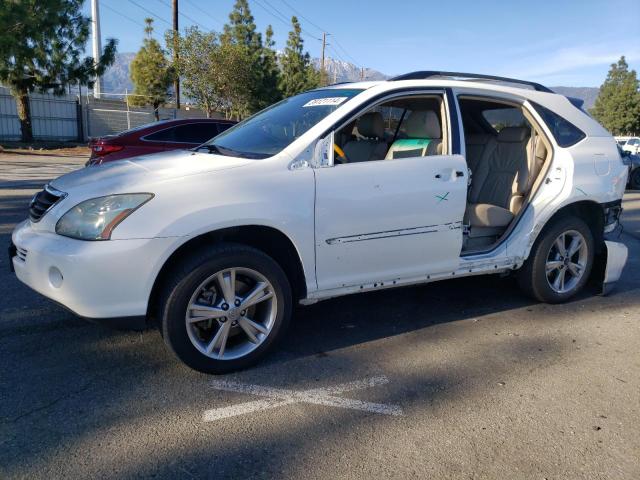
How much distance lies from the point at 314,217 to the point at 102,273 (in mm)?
1317

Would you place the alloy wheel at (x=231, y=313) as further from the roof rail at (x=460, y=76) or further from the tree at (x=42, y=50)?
the tree at (x=42, y=50)

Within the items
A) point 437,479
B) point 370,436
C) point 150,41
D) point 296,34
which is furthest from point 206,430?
point 296,34

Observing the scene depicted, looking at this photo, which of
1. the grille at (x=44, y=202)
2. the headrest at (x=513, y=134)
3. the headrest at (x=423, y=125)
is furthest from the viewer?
the headrest at (x=513, y=134)

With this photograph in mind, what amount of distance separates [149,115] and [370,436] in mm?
32868

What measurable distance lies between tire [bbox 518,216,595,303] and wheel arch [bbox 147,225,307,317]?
2.27 m

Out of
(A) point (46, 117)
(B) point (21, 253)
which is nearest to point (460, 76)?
(B) point (21, 253)

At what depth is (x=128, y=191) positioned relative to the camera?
315 cm

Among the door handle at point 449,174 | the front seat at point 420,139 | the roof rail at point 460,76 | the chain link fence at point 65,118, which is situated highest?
the chain link fence at point 65,118

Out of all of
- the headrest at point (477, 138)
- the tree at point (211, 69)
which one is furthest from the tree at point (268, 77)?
the headrest at point (477, 138)

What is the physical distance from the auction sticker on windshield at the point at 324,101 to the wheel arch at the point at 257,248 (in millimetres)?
1161

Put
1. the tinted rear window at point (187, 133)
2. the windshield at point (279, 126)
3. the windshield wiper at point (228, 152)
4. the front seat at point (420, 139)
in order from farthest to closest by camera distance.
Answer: the tinted rear window at point (187, 133)
the front seat at point (420, 139)
the windshield at point (279, 126)
the windshield wiper at point (228, 152)

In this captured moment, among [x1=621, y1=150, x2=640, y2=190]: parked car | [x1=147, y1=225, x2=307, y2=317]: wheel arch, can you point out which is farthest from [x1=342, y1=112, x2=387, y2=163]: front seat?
[x1=621, y1=150, x2=640, y2=190]: parked car

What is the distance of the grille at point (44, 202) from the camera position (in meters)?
3.40

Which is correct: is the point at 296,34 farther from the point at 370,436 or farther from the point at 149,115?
the point at 370,436
